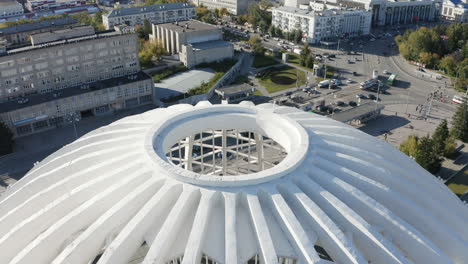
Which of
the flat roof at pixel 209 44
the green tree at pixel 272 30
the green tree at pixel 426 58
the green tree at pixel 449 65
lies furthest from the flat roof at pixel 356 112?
the green tree at pixel 272 30

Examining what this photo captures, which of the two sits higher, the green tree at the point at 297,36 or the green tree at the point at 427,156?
the green tree at the point at 297,36

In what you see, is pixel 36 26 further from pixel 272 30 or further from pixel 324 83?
pixel 324 83

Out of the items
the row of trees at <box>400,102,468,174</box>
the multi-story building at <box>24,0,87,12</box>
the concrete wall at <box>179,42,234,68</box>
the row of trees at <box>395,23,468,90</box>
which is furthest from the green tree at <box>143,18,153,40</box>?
the row of trees at <box>400,102,468,174</box>

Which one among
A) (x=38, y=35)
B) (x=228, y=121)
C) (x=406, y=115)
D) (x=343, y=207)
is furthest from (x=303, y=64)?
(x=343, y=207)

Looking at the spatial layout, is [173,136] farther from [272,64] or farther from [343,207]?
[272,64]

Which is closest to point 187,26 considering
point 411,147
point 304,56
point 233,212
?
point 304,56

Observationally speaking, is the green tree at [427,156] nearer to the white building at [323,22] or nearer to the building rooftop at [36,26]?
the white building at [323,22]

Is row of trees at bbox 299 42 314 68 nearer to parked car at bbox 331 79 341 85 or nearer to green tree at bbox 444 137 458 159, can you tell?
parked car at bbox 331 79 341 85
